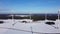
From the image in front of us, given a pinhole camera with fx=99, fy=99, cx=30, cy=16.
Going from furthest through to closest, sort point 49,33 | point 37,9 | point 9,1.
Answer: point 37,9, point 9,1, point 49,33

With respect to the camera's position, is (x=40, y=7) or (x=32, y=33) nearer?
(x=32, y=33)

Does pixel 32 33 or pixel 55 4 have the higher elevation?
pixel 55 4

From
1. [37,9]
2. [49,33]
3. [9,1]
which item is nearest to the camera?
[49,33]

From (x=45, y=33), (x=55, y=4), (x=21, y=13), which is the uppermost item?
(x=55, y=4)

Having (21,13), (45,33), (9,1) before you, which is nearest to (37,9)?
(21,13)

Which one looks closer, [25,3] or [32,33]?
[32,33]

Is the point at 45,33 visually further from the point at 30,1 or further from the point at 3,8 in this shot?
the point at 3,8

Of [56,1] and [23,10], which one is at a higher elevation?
[56,1]

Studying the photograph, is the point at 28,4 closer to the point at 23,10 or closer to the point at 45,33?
the point at 23,10

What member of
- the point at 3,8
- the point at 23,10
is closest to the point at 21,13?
the point at 23,10
